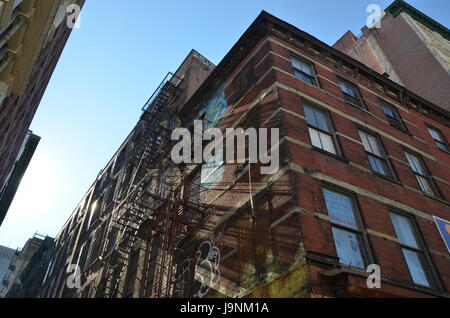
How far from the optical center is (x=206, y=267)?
1109 centimetres

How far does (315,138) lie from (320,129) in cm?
63

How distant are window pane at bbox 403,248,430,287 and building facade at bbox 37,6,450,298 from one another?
40 millimetres

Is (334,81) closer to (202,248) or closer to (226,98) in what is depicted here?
(226,98)

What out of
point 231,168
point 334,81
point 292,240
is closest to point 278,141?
point 231,168

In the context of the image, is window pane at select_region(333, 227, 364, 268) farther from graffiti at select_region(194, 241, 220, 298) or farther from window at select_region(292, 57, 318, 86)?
window at select_region(292, 57, 318, 86)

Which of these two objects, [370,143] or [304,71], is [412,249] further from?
[304,71]

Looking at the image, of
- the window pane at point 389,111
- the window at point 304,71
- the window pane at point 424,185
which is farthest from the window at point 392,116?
the window at point 304,71

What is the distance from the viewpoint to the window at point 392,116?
16038 mm

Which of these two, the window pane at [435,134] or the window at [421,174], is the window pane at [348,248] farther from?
the window pane at [435,134]

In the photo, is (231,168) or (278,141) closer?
(278,141)

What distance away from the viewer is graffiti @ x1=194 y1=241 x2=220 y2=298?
10484 millimetres

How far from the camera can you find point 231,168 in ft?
40.6
